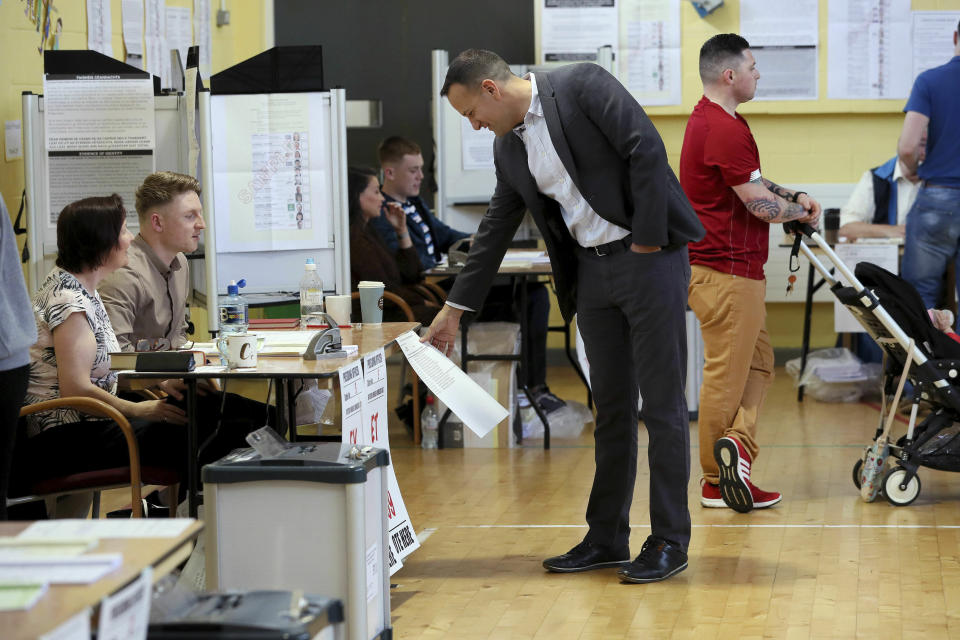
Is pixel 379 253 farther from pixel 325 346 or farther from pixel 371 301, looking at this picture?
pixel 325 346

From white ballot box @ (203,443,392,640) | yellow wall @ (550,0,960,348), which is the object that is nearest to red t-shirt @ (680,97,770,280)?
white ballot box @ (203,443,392,640)

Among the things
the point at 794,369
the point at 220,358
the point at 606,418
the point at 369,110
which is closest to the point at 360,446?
the point at 220,358

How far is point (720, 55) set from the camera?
14.4 ft

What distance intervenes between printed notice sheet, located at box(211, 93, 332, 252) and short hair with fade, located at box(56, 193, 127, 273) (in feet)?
3.76

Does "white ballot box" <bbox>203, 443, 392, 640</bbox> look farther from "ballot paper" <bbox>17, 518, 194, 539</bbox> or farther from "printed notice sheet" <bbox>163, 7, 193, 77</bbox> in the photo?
"printed notice sheet" <bbox>163, 7, 193, 77</bbox>

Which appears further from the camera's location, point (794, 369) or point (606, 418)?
point (794, 369)

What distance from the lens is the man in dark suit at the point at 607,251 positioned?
3441mm

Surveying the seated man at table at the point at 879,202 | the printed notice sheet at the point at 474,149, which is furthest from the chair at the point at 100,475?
the seated man at table at the point at 879,202

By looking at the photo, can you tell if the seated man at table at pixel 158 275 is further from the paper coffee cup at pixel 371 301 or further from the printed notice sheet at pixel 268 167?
the printed notice sheet at pixel 268 167

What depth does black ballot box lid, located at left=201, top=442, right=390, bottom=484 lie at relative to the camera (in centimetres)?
269

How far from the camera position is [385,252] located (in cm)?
606

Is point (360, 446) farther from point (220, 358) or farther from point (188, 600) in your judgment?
point (188, 600)

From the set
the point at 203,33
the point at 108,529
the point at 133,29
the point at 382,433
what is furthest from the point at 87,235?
the point at 203,33

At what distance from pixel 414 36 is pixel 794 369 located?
10.3 ft
